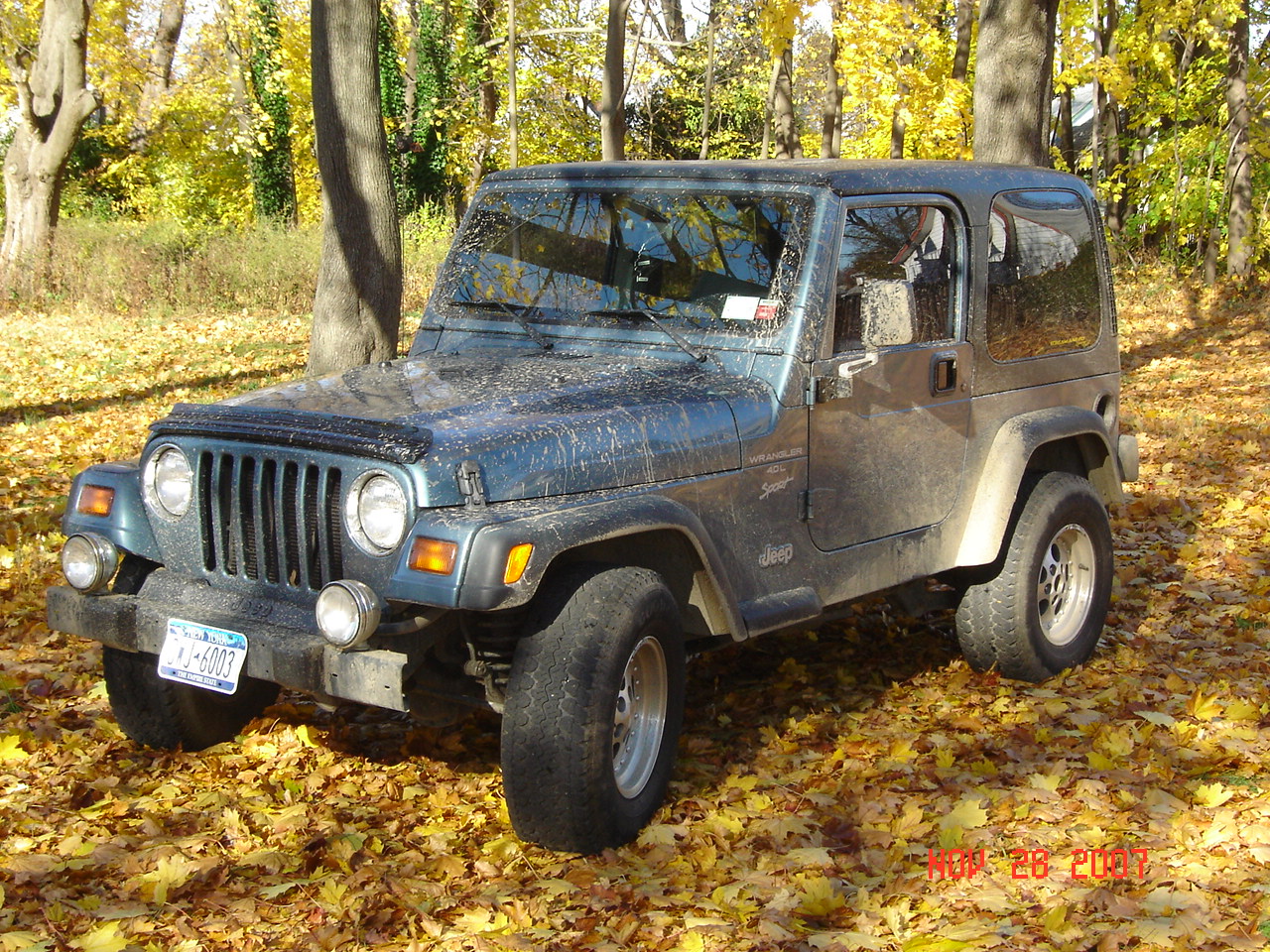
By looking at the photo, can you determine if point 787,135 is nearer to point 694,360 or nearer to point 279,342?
point 279,342

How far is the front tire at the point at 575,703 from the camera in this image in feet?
11.3

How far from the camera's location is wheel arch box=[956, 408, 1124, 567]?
4984 millimetres

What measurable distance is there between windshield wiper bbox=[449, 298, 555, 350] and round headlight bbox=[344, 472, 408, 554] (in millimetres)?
1280

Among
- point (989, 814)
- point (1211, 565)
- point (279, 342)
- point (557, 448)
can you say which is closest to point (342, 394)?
point (557, 448)

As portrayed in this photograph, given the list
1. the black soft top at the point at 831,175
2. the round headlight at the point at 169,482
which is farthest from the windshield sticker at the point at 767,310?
the round headlight at the point at 169,482

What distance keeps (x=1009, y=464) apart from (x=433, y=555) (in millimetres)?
2637

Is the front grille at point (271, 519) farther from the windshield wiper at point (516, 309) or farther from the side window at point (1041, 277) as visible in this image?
the side window at point (1041, 277)

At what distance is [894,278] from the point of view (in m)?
4.69

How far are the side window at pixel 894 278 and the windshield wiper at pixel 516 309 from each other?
1.06 meters

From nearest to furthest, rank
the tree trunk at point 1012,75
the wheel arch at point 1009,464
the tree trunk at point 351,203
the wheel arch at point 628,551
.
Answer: the wheel arch at point 628,551
the wheel arch at point 1009,464
the tree trunk at point 351,203
the tree trunk at point 1012,75

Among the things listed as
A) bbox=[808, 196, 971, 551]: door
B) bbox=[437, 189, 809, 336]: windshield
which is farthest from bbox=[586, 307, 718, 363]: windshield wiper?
bbox=[808, 196, 971, 551]: door

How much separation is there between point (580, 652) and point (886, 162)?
2.45 metres
